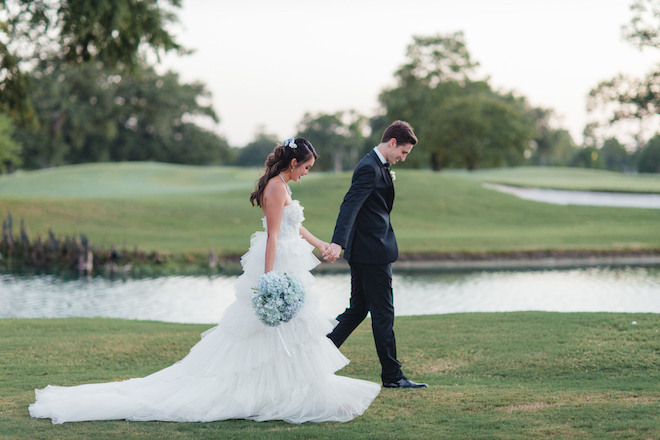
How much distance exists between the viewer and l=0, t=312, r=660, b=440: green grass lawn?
172 inches

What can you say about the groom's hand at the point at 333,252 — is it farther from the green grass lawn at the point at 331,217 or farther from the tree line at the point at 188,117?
the tree line at the point at 188,117

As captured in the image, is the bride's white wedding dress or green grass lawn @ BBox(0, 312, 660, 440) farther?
the bride's white wedding dress

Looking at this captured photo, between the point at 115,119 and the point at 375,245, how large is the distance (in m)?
61.8

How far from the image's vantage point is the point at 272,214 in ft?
16.7

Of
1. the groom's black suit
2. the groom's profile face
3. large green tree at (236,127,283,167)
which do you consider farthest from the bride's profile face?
large green tree at (236,127,283,167)

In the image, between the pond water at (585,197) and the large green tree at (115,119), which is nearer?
the pond water at (585,197)

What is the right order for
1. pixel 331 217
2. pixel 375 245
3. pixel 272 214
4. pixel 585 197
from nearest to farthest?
pixel 272 214 < pixel 375 245 < pixel 331 217 < pixel 585 197

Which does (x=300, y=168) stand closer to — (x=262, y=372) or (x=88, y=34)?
(x=262, y=372)

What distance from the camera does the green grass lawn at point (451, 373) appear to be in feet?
14.3

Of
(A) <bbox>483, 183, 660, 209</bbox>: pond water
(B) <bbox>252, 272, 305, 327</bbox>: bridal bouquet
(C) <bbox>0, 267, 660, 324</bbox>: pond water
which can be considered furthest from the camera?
(A) <bbox>483, 183, 660, 209</bbox>: pond water

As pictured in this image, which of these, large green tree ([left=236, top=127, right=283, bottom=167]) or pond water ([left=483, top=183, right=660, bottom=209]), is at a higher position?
large green tree ([left=236, top=127, right=283, bottom=167])

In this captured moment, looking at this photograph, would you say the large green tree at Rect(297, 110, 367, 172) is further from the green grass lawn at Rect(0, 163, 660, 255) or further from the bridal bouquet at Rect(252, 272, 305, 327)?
the bridal bouquet at Rect(252, 272, 305, 327)

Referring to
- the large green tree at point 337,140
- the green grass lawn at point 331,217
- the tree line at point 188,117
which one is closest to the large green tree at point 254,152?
the large green tree at point 337,140

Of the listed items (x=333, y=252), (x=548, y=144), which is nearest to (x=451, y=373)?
(x=333, y=252)
